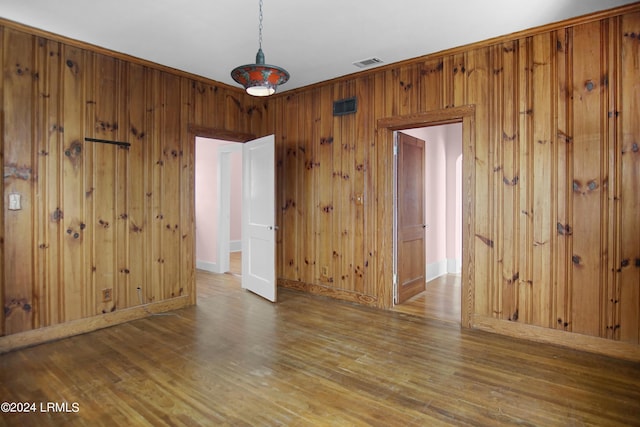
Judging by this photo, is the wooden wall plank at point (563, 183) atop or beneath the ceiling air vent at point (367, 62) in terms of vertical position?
beneath

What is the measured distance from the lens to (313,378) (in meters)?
2.60

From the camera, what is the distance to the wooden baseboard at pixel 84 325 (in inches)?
124

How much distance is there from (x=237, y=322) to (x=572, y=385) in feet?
9.48

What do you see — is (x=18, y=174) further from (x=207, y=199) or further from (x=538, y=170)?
(x=538, y=170)

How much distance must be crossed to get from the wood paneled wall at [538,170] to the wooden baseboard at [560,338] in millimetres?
22

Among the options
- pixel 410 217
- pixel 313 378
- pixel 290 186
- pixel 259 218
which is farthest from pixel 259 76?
pixel 410 217

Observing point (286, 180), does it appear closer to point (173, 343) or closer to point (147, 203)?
point (147, 203)

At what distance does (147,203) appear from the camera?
4074 mm

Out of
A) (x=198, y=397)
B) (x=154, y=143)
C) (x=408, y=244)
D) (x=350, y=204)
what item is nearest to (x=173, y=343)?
(x=198, y=397)

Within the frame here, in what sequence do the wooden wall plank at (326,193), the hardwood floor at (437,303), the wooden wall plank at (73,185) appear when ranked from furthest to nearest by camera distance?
1. the wooden wall plank at (326,193)
2. the hardwood floor at (437,303)
3. the wooden wall plank at (73,185)

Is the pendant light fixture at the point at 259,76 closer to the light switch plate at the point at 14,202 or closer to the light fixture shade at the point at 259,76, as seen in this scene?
the light fixture shade at the point at 259,76

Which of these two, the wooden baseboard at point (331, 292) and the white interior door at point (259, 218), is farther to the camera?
the white interior door at point (259, 218)

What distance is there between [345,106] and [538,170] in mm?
2288

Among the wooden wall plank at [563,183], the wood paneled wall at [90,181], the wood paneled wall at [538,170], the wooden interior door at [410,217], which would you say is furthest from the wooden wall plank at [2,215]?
the wooden wall plank at [563,183]
